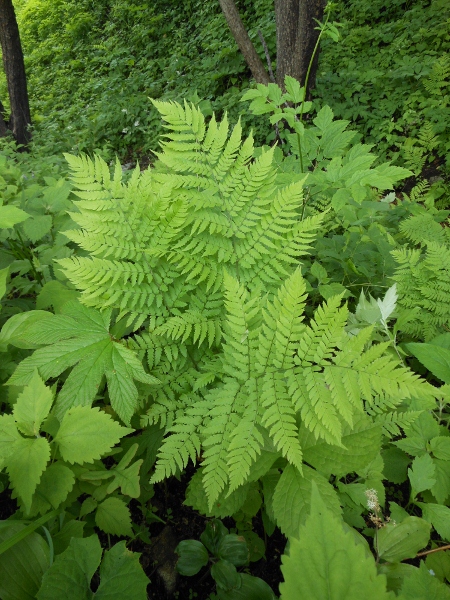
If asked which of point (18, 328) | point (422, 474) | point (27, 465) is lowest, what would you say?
point (422, 474)

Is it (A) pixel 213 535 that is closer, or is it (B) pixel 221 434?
(B) pixel 221 434

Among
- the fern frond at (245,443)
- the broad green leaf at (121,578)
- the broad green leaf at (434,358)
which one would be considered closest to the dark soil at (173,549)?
the broad green leaf at (121,578)

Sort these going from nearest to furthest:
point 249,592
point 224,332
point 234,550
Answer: point 249,592
point 234,550
point 224,332

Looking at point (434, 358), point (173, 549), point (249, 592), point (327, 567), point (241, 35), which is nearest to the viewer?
point (327, 567)

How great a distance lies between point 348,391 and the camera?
109 cm

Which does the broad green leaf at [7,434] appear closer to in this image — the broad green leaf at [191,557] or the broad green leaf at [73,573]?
the broad green leaf at [73,573]

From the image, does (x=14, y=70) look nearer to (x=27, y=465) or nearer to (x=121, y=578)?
(x=27, y=465)

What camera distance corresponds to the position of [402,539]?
4.01 ft

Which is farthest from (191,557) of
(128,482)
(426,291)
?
(426,291)

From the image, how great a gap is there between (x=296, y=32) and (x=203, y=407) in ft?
17.0

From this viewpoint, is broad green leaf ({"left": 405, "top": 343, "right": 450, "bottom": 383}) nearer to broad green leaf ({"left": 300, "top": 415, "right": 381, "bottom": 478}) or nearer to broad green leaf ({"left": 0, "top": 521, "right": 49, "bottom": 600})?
broad green leaf ({"left": 300, "top": 415, "right": 381, "bottom": 478})

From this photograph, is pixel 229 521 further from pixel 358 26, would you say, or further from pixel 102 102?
pixel 102 102

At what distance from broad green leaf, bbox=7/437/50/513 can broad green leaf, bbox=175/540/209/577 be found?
Answer: 57cm

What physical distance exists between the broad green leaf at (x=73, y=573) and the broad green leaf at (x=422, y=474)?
1.13 meters
